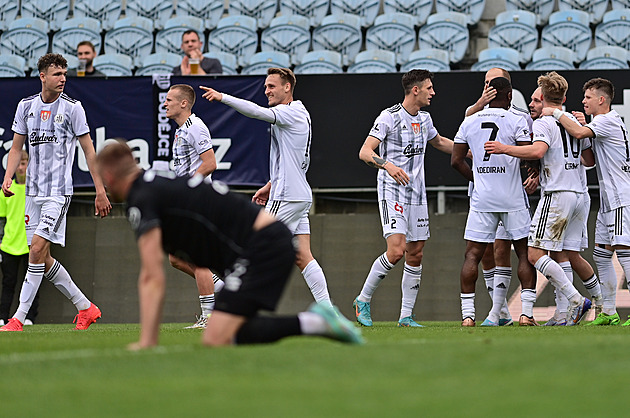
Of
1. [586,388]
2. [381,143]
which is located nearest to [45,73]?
[381,143]

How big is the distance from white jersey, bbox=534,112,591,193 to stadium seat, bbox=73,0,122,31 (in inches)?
425

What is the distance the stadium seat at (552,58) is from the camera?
49.6 ft

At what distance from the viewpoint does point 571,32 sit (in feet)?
52.8

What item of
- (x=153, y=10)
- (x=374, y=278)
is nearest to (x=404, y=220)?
(x=374, y=278)

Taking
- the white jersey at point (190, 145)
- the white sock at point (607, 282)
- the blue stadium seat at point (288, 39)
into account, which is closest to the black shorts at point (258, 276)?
the white jersey at point (190, 145)

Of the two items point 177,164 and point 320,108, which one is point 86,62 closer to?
point 320,108

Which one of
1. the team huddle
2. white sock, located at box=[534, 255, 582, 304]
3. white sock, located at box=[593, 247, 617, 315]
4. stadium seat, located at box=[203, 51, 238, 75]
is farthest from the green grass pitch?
stadium seat, located at box=[203, 51, 238, 75]

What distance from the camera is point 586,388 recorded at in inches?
141

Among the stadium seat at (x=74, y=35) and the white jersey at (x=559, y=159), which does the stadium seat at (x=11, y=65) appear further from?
the white jersey at (x=559, y=159)

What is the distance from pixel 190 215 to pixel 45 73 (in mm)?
5102

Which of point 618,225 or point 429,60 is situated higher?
point 429,60

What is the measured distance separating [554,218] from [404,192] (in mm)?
1529

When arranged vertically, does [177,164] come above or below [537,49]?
below

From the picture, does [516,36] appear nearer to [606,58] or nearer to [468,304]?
[606,58]
